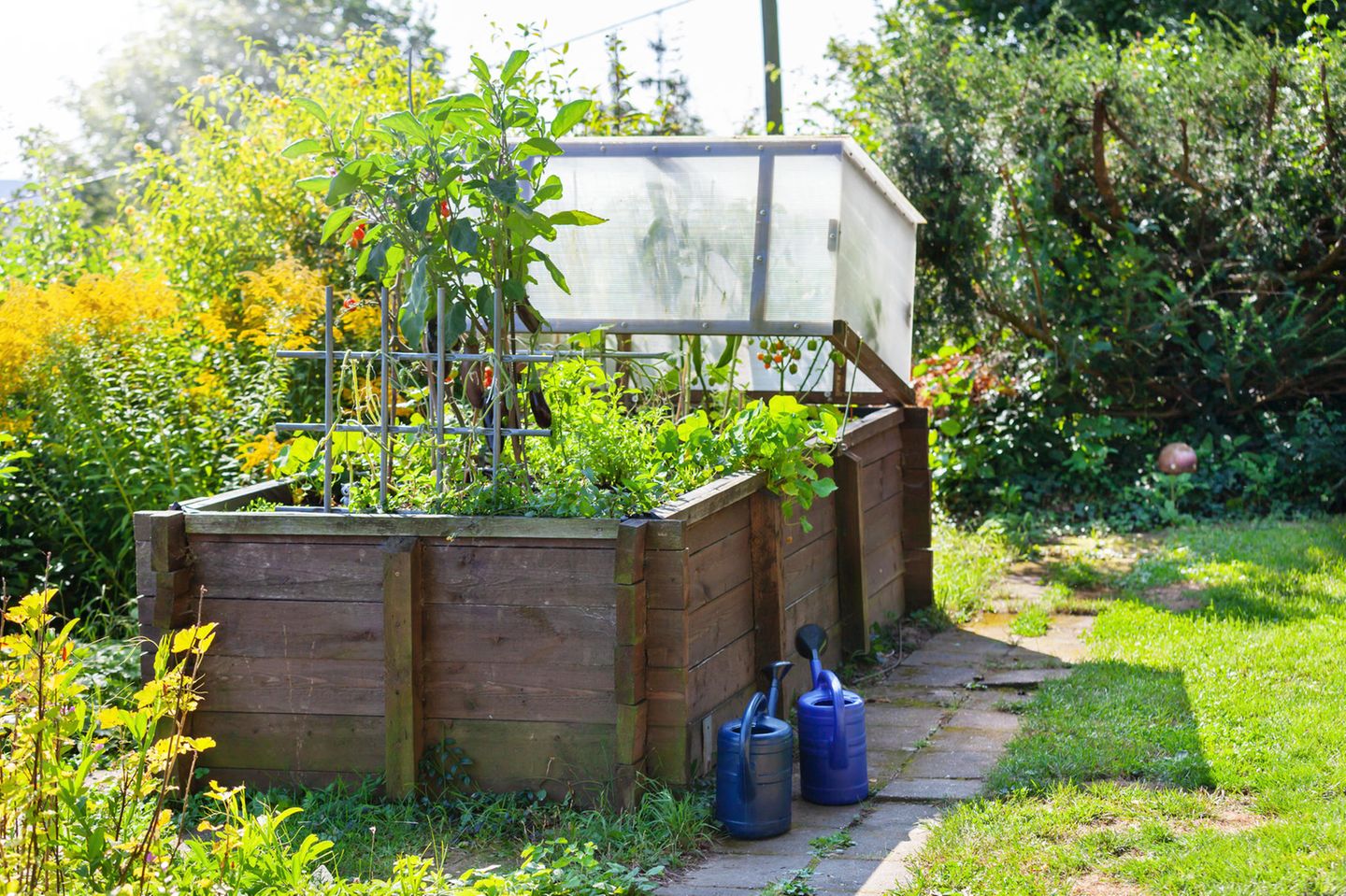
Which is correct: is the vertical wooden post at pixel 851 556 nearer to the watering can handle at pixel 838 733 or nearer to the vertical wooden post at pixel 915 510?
the vertical wooden post at pixel 915 510

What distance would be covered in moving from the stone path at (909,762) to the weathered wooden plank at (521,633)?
28.3 inches

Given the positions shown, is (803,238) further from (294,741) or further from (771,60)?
(771,60)

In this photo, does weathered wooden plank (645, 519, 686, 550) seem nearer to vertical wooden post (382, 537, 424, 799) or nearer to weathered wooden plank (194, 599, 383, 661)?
vertical wooden post (382, 537, 424, 799)

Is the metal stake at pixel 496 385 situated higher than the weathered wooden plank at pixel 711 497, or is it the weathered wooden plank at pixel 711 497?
the metal stake at pixel 496 385

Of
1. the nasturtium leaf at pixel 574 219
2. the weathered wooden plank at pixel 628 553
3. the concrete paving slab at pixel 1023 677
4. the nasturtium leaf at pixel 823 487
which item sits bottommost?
the concrete paving slab at pixel 1023 677

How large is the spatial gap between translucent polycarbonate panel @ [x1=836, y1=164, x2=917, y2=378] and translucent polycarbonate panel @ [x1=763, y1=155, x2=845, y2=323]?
2.7 inches

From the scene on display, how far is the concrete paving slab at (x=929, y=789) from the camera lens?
4254 mm

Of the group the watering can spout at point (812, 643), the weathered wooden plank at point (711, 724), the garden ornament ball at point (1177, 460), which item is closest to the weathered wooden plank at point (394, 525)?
the weathered wooden plank at point (711, 724)

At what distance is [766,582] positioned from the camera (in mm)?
4898

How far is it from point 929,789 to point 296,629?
2.09 metres

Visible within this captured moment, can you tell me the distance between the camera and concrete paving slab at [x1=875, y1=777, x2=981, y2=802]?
4.25 m

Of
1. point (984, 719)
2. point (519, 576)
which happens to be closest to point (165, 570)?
point (519, 576)

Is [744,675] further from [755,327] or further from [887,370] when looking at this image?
[887,370]

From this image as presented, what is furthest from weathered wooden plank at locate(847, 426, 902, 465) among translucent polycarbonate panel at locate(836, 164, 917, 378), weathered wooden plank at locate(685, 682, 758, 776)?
weathered wooden plank at locate(685, 682, 758, 776)
